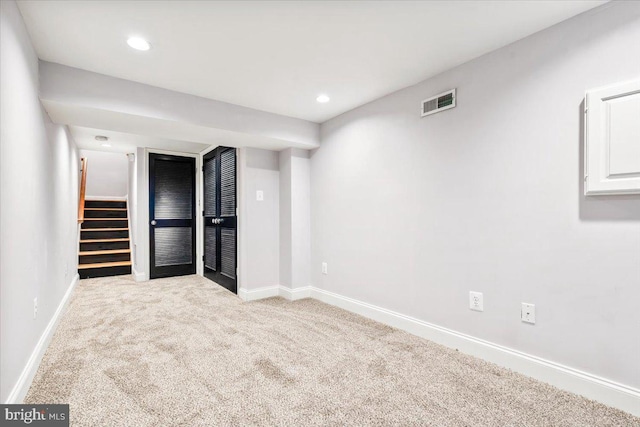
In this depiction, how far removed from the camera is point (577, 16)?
1797mm

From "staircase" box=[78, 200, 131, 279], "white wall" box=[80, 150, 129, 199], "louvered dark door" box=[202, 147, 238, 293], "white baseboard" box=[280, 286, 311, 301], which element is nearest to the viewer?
"white baseboard" box=[280, 286, 311, 301]

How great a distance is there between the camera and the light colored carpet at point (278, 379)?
62.4 inches

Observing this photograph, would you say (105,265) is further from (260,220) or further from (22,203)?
(22,203)

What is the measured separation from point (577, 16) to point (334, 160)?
89.7 inches

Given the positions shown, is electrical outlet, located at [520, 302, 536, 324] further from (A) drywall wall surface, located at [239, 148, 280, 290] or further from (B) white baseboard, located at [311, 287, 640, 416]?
(A) drywall wall surface, located at [239, 148, 280, 290]

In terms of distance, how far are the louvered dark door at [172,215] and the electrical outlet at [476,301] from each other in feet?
14.5

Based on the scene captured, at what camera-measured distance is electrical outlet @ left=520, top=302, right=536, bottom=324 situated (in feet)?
6.50

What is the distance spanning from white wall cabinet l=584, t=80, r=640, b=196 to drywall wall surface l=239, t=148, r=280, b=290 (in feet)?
10.0

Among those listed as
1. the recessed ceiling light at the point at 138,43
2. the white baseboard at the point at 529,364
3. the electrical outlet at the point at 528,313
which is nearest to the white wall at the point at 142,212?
the recessed ceiling light at the point at 138,43

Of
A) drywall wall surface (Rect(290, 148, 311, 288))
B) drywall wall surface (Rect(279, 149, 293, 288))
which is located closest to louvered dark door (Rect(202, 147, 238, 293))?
drywall wall surface (Rect(279, 149, 293, 288))

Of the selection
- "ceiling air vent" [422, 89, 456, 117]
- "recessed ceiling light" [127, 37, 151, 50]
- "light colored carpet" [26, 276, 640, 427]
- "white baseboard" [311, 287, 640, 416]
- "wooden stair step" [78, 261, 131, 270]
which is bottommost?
"light colored carpet" [26, 276, 640, 427]

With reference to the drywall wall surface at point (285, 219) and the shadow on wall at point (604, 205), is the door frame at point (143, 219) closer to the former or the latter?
the drywall wall surface at point (285, 219)

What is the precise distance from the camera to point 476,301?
7.47 ft

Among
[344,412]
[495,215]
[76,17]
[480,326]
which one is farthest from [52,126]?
[480,326]
